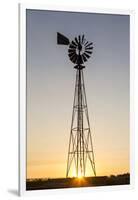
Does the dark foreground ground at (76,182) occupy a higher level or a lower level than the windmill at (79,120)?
lower

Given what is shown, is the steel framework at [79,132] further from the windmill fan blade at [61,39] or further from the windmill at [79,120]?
the windmill fan blade at [61,39]

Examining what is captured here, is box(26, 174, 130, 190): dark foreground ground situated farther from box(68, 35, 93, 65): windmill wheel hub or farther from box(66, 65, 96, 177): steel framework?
box(68, 35, 93, 65): windmill wheel hub

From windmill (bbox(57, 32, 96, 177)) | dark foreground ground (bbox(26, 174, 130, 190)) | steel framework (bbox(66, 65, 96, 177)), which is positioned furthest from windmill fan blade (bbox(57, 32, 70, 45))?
dark foreground ground (bbox(26, 174, 130, 190))

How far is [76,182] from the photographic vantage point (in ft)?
6.93

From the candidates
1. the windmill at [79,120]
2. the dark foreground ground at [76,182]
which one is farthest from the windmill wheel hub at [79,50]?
the dark foreground ground at [76,182]

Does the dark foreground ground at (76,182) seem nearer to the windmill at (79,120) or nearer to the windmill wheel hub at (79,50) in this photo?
the windmill at (79,120)

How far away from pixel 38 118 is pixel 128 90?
41 cm

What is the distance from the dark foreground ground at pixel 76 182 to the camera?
2.07 metres

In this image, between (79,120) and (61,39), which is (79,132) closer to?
(79,120)

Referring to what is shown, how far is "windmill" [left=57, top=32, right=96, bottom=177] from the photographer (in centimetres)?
210

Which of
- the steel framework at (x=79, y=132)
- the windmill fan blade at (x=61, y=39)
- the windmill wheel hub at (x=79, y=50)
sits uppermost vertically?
the windmill fan blade at (x=61, y=39)

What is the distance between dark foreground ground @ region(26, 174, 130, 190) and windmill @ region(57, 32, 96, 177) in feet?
0.09

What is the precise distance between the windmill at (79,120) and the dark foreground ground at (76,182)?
0.03 metres

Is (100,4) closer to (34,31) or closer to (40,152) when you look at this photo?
(34,31)
